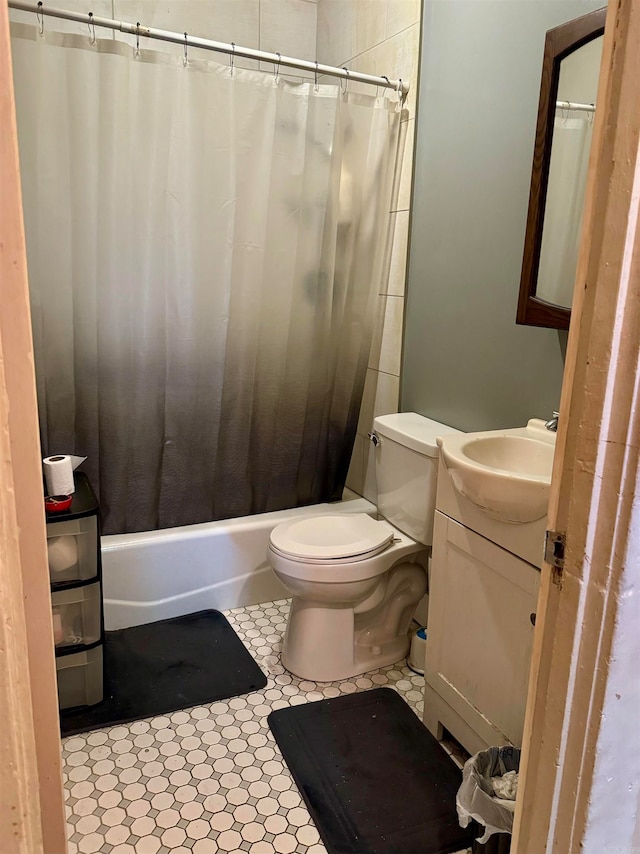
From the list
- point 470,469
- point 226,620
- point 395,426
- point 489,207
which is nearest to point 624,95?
point 470,469

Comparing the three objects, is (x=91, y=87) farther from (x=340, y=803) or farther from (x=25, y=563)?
(x=340, y=803)

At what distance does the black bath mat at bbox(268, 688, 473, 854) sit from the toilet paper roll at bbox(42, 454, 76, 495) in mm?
889

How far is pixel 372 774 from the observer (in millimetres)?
1634

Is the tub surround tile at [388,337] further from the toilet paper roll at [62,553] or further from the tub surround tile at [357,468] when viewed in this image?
the toilet paper roll at [62,553]

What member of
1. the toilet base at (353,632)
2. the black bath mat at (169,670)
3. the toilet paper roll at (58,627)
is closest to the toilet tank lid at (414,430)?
the toilet base at (353,632)

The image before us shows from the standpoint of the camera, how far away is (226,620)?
232 cm

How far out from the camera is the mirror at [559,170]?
1.52 meters

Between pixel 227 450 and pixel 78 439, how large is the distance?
520mm

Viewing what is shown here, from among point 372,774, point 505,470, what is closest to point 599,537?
point 505,470

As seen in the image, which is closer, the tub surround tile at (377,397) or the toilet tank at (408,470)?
the toilet tank at (408,470)

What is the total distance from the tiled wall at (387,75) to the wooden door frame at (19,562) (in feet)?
6.07

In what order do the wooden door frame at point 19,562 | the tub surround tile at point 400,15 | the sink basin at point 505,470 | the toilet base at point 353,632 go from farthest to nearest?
the tub surround tile at point 400,15, the toilet base at point 353,632, the sink basin at point 505,470, the wooden door frame at point 19,562

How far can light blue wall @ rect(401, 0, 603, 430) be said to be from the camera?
1.73 m

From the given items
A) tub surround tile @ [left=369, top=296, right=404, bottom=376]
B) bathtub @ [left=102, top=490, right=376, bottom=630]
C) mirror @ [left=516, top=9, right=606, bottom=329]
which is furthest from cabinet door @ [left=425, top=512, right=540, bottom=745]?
tub surround tile @ [left=369, top=296, right=404, bottom=376]
